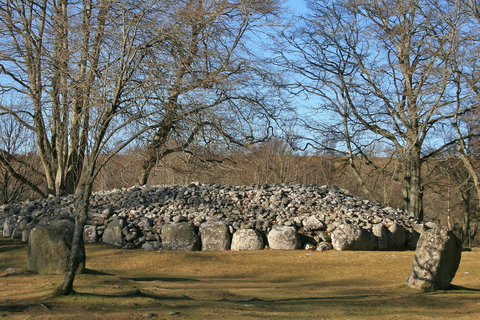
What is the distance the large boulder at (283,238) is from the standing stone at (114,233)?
394 centimetres

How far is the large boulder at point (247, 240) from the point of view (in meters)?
11.2

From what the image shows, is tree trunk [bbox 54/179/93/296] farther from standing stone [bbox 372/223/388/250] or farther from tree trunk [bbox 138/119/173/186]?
standing stone [bbox 372/223/388/250]

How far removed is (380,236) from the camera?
12.0 m

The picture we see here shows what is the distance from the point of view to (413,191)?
18.6 m

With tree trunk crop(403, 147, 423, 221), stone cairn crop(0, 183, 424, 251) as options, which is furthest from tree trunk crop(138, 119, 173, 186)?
tree trunk crop(403, 147, 423, 221)

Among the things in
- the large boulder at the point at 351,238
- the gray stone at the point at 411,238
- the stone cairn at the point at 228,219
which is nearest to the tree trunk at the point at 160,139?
the stone cairn at the point at 228,219

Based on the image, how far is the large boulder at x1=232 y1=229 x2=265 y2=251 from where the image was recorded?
11.2 m

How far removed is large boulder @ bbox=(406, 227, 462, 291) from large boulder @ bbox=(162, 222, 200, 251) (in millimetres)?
5486

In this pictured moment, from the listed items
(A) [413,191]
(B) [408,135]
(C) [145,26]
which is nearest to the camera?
(C) [145,26]

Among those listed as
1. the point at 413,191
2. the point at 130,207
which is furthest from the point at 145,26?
the point at 413,191

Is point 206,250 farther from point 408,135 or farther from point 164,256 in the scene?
point 408,135

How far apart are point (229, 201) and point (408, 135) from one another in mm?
7819

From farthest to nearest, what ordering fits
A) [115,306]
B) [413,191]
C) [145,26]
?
[413,191] → [145,26] → [115,306]

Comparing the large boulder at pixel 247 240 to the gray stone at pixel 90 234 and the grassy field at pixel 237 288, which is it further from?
the gray stone at pixel 90 234
